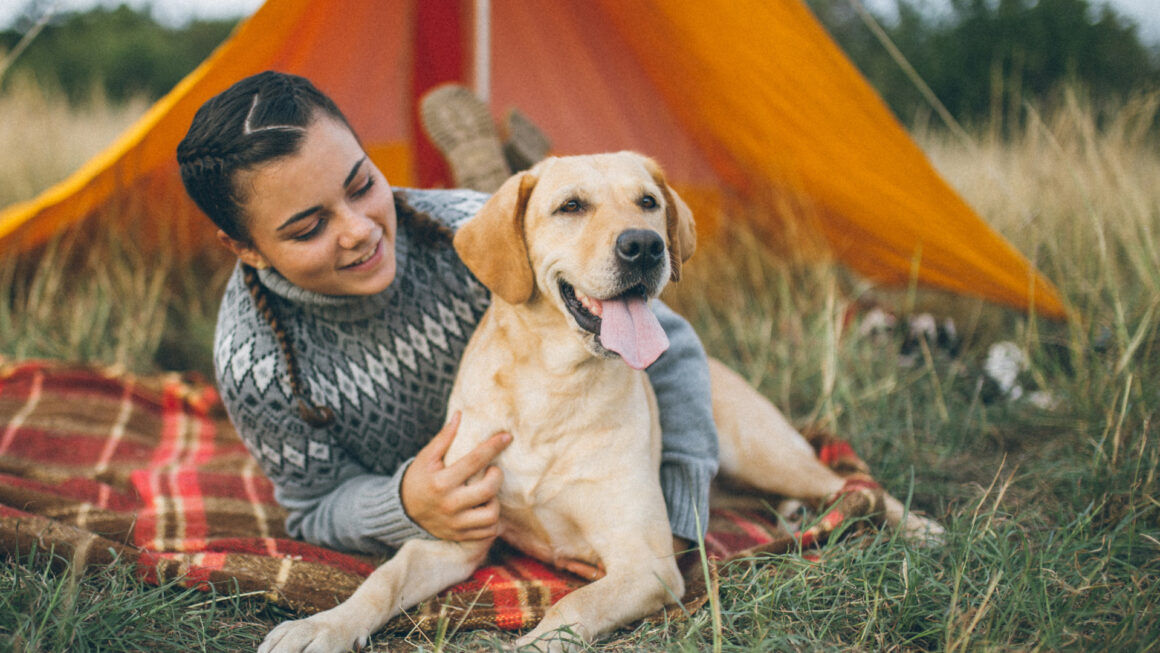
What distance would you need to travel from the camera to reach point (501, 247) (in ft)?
6.34

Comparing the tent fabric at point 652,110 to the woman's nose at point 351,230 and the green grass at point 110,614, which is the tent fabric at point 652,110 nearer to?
the woman's nose at point 351,230

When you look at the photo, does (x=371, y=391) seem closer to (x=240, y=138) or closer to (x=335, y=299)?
(x=335, y=299)

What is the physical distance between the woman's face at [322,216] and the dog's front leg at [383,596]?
75 centimetres

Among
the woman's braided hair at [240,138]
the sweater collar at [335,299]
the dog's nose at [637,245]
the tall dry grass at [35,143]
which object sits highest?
the tall dry grass at [35,143]

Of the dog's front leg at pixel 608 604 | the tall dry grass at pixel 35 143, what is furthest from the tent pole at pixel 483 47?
the tall dry grass at pixel 35 143

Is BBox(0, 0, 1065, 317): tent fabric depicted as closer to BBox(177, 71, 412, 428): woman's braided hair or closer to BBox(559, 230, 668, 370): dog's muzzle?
BBox(177, 71, 412, 428): woman's braided hair

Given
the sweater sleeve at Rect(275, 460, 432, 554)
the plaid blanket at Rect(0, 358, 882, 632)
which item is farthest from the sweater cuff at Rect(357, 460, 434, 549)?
the plaid blanket at Rect(0, 358, 882, 632)

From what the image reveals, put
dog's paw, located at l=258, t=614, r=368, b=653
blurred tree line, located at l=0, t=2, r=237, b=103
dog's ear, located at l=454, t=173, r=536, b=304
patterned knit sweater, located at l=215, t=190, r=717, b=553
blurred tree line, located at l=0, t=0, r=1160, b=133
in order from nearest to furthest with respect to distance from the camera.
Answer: dog's paw, located at l=258, t=614, r=368, b=653 < dog's ear, located at l=454, t=173, r=536, b=304 < patterned knit sweater, located at l=215, t=190, r=717, b=553 < blurred tree line, located at l=0, t=0, r=1160, b=133 < blurred tree line, located at l=0, t=2, r=237, b=103

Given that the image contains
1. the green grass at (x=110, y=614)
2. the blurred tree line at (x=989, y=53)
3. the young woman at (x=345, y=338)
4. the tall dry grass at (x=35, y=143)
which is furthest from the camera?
the blurred tree line at (x=989, y=53)

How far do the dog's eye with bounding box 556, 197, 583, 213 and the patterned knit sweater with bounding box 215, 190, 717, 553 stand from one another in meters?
0.62

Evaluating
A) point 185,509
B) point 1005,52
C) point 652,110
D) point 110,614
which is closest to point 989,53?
point 1005,52

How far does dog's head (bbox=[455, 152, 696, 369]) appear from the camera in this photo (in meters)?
1.81

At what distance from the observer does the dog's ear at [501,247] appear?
1.92m

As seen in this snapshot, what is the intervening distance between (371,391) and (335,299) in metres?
0.30
